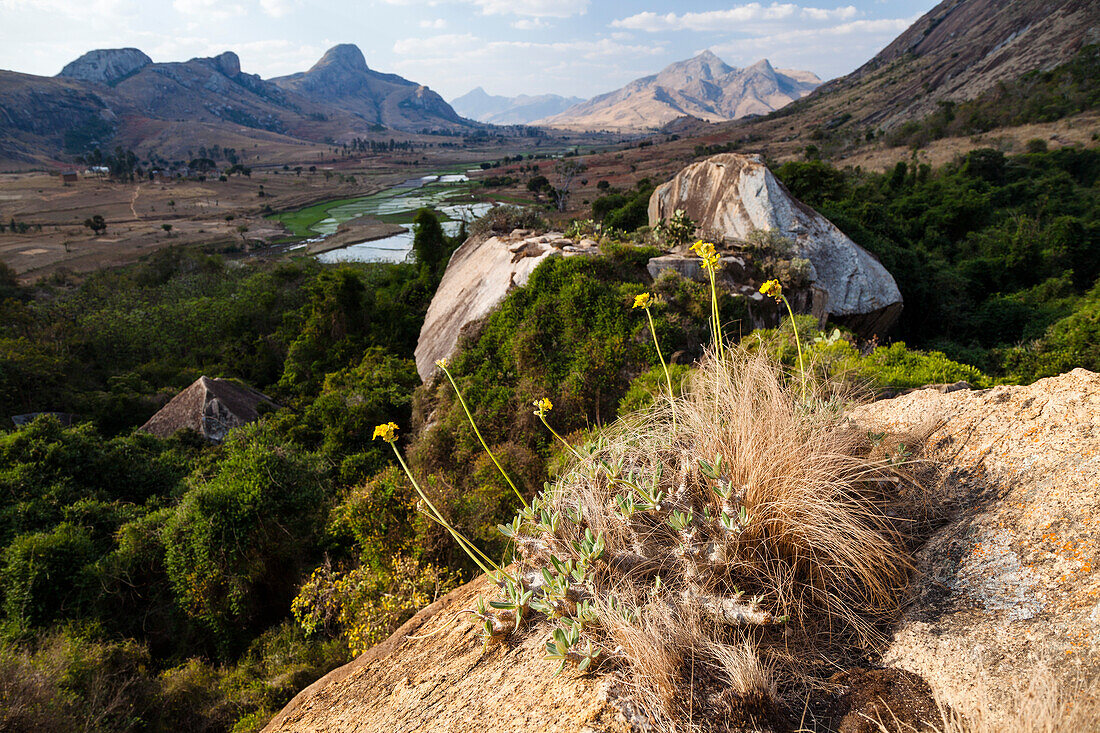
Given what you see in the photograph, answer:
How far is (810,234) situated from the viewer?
38.4 feet

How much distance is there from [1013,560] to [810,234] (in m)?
11.2

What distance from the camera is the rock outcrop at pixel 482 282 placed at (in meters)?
10.3

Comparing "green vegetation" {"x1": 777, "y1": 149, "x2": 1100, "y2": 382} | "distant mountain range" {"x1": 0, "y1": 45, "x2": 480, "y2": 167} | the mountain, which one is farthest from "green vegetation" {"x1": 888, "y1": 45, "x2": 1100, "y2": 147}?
"distant mountain range" {"x1": 0, "y1": 45, "x2": 480, "y2": 167}

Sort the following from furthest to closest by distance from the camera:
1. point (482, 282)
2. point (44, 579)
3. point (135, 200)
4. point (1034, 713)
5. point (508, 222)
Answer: point (135, 200) < point (508, 222) < point (482, 282) < point (44, 579) < point (1034, 713)

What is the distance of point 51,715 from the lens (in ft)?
15.2

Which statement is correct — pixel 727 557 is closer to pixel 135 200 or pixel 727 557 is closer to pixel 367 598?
pixel 367 598

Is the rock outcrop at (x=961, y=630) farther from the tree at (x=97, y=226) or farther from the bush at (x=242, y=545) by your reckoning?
the tree at (x=97, y=226)

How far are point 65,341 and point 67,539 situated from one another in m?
14.8

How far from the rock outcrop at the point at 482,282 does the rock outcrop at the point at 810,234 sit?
3054 mm

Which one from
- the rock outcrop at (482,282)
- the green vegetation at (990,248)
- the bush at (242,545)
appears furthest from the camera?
the green vegetation at (990,248)

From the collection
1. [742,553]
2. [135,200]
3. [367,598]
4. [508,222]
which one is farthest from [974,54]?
[135,200]

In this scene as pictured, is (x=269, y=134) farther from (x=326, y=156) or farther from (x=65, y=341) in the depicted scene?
(x=65, y=341)

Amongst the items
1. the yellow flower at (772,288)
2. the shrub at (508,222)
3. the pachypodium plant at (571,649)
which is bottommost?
the pachypodium plant at (571,649)

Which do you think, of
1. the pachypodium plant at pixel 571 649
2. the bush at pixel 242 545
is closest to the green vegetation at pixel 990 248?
the pachypodium plant at pixel 571 649
